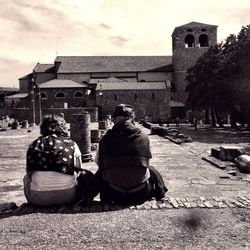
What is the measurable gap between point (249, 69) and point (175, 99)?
33.7 metres

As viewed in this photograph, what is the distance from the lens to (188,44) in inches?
2362

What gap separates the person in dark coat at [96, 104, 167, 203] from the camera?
515cm

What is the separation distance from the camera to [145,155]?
207 inches

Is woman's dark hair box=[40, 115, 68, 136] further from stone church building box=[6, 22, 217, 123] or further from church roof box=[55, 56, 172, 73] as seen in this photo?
church roof box=[55, 56, 172, 73]

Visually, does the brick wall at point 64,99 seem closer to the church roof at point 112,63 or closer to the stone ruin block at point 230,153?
the church roof at point 112,63

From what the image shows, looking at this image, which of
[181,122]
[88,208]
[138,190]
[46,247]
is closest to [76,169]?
[88,208]

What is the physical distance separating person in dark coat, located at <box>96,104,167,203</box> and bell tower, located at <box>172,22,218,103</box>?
54810mm

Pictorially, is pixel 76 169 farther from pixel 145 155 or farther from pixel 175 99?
pixel 175 99

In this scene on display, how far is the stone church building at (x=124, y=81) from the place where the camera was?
178 ft

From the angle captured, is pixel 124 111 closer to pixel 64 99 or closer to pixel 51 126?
pixel 51 126

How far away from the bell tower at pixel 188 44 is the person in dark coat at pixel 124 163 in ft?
180

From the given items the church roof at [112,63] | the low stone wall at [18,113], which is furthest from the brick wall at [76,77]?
the low stone wall at [18,113]

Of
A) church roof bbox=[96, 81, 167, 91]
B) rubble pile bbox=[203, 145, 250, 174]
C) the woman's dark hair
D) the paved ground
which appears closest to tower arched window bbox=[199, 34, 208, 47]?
church roof bbox=[96, 81, 167, 91]

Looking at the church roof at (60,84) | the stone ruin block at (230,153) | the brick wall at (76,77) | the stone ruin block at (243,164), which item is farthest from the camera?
the brick wall at (76,77)
